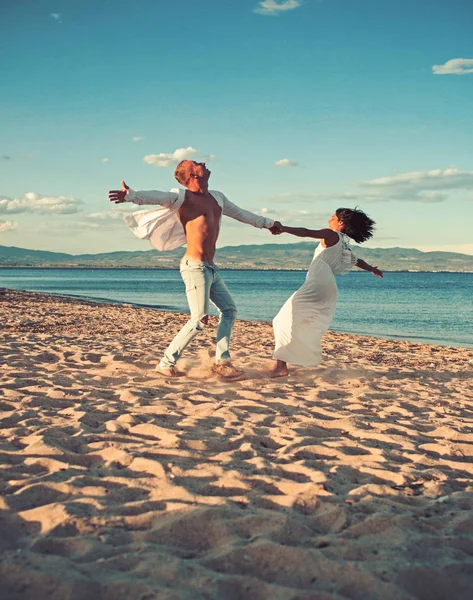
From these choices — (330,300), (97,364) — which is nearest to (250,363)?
(330,300)

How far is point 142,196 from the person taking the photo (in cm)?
552

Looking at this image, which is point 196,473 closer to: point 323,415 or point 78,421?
point 78,421

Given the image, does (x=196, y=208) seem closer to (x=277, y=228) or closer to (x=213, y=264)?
(x=213, y=264)

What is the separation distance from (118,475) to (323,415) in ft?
7.19

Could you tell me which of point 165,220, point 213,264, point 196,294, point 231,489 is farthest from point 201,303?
point 231,489

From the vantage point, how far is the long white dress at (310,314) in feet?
20.7

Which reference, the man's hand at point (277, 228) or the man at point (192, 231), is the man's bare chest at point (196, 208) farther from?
the man's hand at point (277, 228)

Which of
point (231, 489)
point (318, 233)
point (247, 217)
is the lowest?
point (231, 489)

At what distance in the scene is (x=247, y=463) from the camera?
3576 mm

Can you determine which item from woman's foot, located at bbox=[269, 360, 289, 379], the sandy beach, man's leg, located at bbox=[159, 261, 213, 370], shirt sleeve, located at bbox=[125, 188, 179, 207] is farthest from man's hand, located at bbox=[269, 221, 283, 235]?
the sandy beach

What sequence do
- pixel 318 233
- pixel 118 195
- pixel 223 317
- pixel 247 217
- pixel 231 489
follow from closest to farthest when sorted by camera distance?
1. pixel 231 489
2. pixel 118 195
3. pixel 318 233
4. pixel 223 317
5. pixel 247 217

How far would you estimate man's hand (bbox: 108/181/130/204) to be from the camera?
A: 5.30 meters

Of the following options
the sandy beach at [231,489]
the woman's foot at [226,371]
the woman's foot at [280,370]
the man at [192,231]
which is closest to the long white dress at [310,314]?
the woman's foot at [280,370]

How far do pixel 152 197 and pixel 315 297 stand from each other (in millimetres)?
2198
